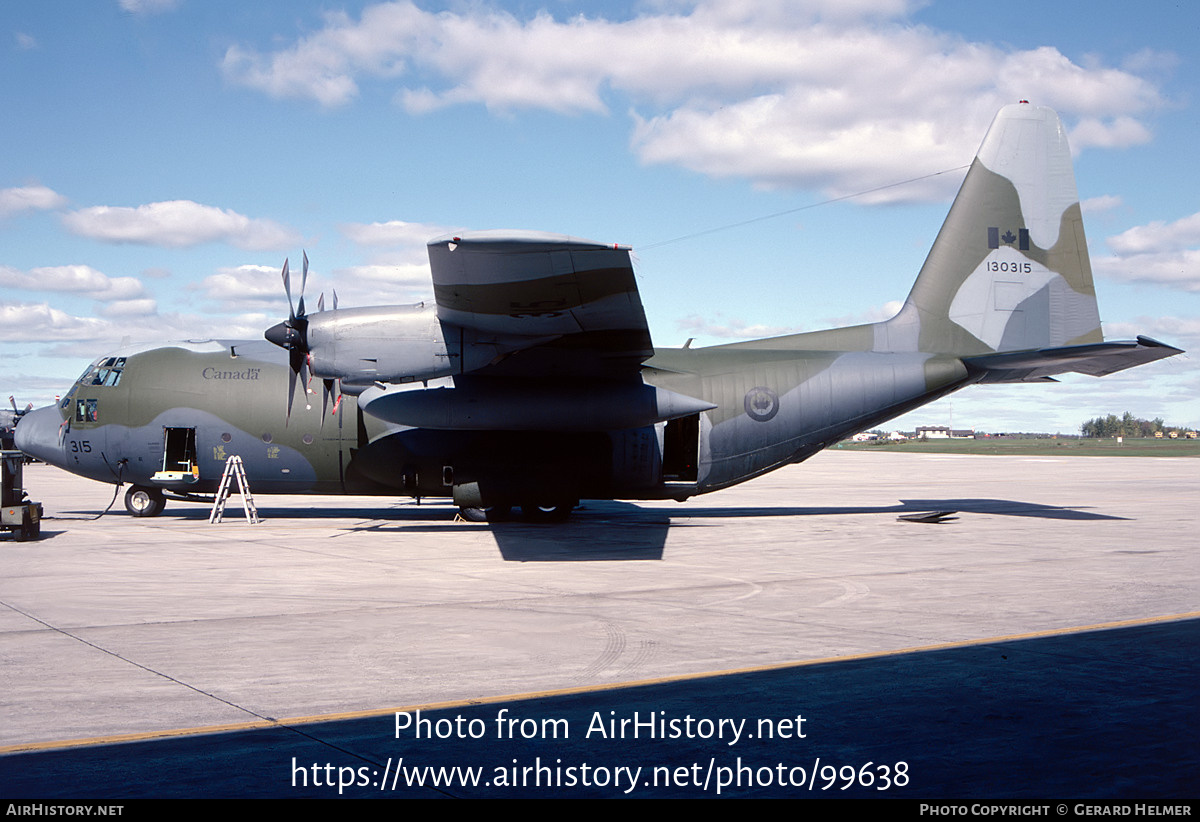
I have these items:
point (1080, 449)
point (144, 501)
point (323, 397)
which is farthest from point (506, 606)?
point (1080, 449)

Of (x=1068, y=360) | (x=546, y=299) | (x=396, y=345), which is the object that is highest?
(x=546, y=299)

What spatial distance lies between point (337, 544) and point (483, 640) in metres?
9.46

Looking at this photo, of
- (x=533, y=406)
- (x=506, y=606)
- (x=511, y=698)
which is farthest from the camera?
(x=533, y=406)

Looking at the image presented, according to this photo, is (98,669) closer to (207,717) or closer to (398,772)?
(207,717)

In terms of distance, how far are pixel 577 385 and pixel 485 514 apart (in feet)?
15.8

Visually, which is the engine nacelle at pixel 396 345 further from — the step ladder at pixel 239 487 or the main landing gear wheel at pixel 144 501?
the main landing gear wheel at pixel 144 501

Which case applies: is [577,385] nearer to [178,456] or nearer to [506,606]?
[506,606]

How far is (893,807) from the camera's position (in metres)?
5.04

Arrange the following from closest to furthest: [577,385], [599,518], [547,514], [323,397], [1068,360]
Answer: [577,385], [1068,360], [323,397], [547,514], [599,518]

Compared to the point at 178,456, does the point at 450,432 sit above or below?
above

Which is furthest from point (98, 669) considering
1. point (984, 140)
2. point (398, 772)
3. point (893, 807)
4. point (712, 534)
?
point (984, 140)

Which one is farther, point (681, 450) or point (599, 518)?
point (599, 518)

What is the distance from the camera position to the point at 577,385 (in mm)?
19188

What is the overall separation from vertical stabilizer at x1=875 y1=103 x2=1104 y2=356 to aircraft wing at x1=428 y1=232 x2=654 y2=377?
7.97 meters
